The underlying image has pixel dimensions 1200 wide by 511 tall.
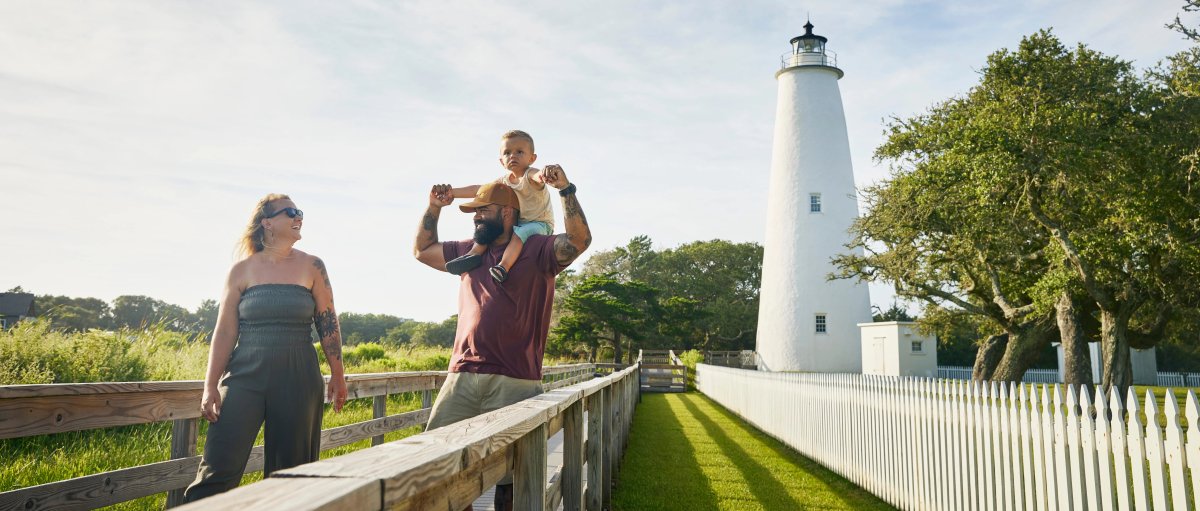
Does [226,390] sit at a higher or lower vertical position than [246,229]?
lower

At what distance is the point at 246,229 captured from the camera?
3.78 m

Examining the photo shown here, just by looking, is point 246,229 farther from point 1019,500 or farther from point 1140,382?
point 1140,382

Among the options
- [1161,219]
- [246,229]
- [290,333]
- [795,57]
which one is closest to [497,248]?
[290,333]

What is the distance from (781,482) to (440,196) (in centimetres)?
571

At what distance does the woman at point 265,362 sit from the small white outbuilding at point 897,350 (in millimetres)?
28316

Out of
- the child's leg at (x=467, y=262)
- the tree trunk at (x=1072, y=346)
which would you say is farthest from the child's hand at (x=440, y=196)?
the tree trunk at (x=1072, y=346)

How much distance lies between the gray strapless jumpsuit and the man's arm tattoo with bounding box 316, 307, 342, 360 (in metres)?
0.23

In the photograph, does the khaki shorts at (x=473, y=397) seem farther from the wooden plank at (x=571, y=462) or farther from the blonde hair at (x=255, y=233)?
the blonde hair at (x=255, y=233)

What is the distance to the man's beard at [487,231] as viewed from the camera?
11.8 feet

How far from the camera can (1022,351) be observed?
2047 cm

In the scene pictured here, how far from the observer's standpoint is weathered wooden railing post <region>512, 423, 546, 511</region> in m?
2.67

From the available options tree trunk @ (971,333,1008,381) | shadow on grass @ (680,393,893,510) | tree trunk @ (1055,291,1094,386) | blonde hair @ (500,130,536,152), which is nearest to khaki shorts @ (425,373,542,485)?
blonde hair @ (500,130,536,152)

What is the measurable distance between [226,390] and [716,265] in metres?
52.2

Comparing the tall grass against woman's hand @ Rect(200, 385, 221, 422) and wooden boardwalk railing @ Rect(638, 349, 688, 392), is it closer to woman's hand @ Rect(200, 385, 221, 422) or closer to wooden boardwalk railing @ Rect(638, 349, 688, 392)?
woman's hand @ Rect(200, 385, 221, 422)
